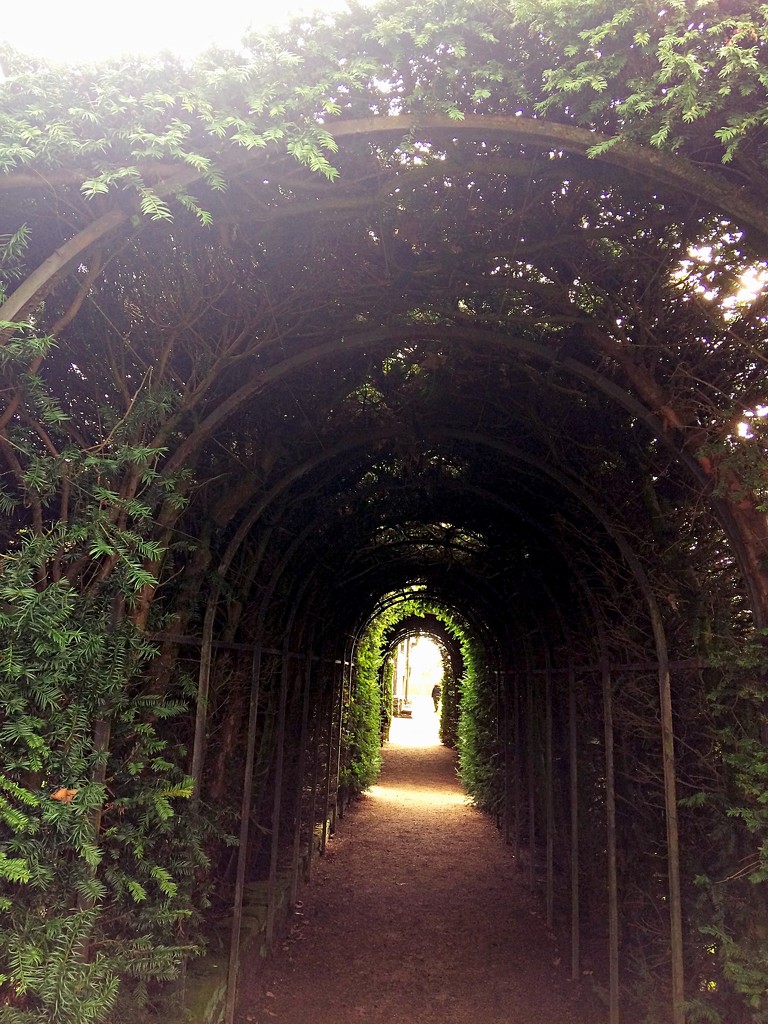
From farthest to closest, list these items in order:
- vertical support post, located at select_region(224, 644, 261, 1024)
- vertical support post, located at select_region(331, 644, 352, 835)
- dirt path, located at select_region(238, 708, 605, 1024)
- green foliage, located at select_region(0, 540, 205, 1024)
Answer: vertical support post, located at select_region(331, 644, 352, 835)
dirt path, located at select_region(238, 708, 605, 1024)
vertical support post, located at select_region(224, 644, 261, 1024)
green foliage, located at select_region(0, 540, 205, 1024)

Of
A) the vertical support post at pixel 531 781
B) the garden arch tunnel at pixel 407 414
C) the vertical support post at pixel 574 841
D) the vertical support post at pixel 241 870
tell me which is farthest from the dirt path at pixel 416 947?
the garden arch tunnel at pixel 407 414

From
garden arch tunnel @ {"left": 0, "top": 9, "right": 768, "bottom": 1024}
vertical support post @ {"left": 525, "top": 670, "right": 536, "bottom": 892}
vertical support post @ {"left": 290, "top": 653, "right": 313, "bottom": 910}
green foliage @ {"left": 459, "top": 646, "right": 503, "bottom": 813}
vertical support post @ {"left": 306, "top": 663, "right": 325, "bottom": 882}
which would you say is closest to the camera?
garden arch tunnel @ {"left": 0, "top": 9, "right": 768, "bottom": 1024}

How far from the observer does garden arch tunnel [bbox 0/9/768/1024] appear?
9.42 ft

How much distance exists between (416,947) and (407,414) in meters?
4.43

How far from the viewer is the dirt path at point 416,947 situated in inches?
221

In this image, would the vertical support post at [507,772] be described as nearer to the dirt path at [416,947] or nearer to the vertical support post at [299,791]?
the dirt path at [416,947]

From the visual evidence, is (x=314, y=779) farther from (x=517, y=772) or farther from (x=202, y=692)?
(x=202, y=692)

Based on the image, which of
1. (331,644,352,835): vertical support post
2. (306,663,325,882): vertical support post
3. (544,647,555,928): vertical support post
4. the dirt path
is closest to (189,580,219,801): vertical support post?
the dirt path

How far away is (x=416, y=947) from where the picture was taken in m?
6.91

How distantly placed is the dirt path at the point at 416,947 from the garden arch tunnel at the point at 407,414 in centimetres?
67

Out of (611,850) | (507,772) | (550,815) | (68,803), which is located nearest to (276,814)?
(550,815)

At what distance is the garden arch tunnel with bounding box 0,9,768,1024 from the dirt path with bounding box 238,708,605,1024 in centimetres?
67

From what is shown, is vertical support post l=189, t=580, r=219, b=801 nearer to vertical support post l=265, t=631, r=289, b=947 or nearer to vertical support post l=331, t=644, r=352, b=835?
vertical support post l=265, t=631, r=289, b=947

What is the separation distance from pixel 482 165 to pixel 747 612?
2.37 m
